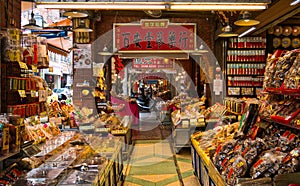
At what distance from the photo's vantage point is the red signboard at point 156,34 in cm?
998

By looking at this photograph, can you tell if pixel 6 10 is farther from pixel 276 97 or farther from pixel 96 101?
pixel 96 101

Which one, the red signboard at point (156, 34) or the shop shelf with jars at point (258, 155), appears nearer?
the shop shelf with jars at point (258, 155)

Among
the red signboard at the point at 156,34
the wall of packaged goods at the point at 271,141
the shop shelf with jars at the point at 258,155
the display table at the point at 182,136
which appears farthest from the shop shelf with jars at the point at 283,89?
the red signboard at the point at 156,34

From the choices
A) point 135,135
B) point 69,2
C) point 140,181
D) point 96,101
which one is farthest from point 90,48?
point 69,2

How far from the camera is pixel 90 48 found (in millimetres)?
9531

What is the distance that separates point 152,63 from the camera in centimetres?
1411

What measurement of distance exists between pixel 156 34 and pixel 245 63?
2.79m

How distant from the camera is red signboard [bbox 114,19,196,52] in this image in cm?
998

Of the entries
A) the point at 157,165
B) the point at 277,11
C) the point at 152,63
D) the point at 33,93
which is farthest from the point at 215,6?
the point at 152,63

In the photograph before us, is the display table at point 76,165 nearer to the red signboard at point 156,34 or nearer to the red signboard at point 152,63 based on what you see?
the red signboard at point 156,34

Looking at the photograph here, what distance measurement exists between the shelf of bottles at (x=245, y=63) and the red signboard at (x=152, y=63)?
484 cm

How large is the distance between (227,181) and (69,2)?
8.30ft

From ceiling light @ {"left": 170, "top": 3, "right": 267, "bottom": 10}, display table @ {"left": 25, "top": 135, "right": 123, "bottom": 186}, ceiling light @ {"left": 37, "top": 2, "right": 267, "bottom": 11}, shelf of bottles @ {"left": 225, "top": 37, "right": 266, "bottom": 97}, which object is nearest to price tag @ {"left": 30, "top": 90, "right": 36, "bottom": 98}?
display table @ {"left": 25, "top": 135, "right": 123, "bottom": 186}

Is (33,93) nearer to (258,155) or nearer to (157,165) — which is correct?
(258,155)
